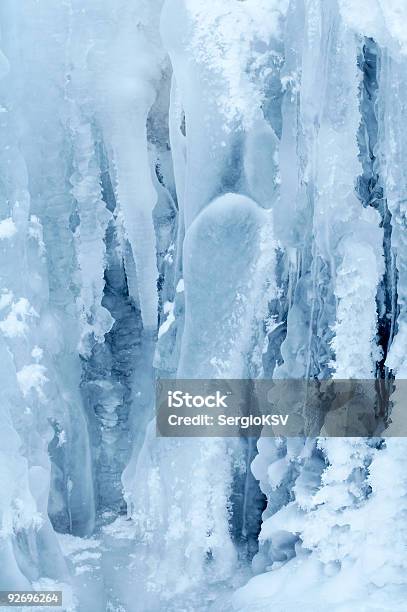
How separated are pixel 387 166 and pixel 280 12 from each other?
1.59 ft

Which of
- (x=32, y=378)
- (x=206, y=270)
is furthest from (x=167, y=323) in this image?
(x=32, y=378)

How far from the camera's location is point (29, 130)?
228 cm

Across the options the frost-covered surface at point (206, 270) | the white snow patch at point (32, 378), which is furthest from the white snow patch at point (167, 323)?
the white snow patch at point (32, 378)

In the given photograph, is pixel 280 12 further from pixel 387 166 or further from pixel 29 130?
pixel 29 130

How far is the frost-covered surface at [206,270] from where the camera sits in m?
1.94

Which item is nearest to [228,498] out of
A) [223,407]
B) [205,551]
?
[205,551]

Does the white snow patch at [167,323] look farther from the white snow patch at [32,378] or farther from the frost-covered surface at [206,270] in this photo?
the white snow patch at [32,378]

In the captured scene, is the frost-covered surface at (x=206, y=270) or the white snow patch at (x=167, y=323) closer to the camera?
the frost-covered surface at (x=206, y=270)

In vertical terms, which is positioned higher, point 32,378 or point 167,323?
point 167,323

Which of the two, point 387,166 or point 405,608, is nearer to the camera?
point 405,608

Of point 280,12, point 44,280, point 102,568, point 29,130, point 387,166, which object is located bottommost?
point 102,568

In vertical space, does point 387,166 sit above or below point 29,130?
below

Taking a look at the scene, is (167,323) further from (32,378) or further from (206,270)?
(32,378)

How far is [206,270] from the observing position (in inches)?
83.4
